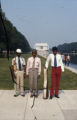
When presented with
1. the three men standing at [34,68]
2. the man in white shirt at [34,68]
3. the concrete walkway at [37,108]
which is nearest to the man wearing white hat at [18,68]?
the three men standing at [34,68]

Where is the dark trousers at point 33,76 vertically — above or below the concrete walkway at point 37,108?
above

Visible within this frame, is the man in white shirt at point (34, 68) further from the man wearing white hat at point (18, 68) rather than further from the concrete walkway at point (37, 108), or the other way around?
the concrete walkway at point (37, 108)

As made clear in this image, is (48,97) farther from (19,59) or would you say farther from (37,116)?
(37,116)

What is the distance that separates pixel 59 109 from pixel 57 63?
1.76 meters

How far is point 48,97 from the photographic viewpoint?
28.0 feet

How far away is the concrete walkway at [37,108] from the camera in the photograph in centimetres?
634

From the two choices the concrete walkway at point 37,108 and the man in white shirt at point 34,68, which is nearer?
the concrete walkway at point 37,108

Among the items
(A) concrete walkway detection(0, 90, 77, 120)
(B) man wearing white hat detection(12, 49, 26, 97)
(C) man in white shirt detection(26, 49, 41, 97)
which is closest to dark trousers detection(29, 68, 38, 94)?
(C) man in white shirt detection(26, 49, 41, 97)

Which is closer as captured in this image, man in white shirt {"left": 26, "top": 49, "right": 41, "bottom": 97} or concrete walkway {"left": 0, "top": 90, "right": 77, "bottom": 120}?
concrete walkway {"left": 0, "top": 90, "right": 77, "bottom": 120}

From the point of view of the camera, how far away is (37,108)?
711 cm

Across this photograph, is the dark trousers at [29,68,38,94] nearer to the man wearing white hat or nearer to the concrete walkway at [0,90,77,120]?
the man wearing white hat

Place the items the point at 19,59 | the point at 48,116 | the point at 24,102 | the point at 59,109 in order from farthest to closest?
the point at 19,59 → the point at 24,102 → the point at 59,109 → the point at 48,116

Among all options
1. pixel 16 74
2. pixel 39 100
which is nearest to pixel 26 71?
pixel 16 74

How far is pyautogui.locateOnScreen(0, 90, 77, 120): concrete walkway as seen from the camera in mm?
6336
